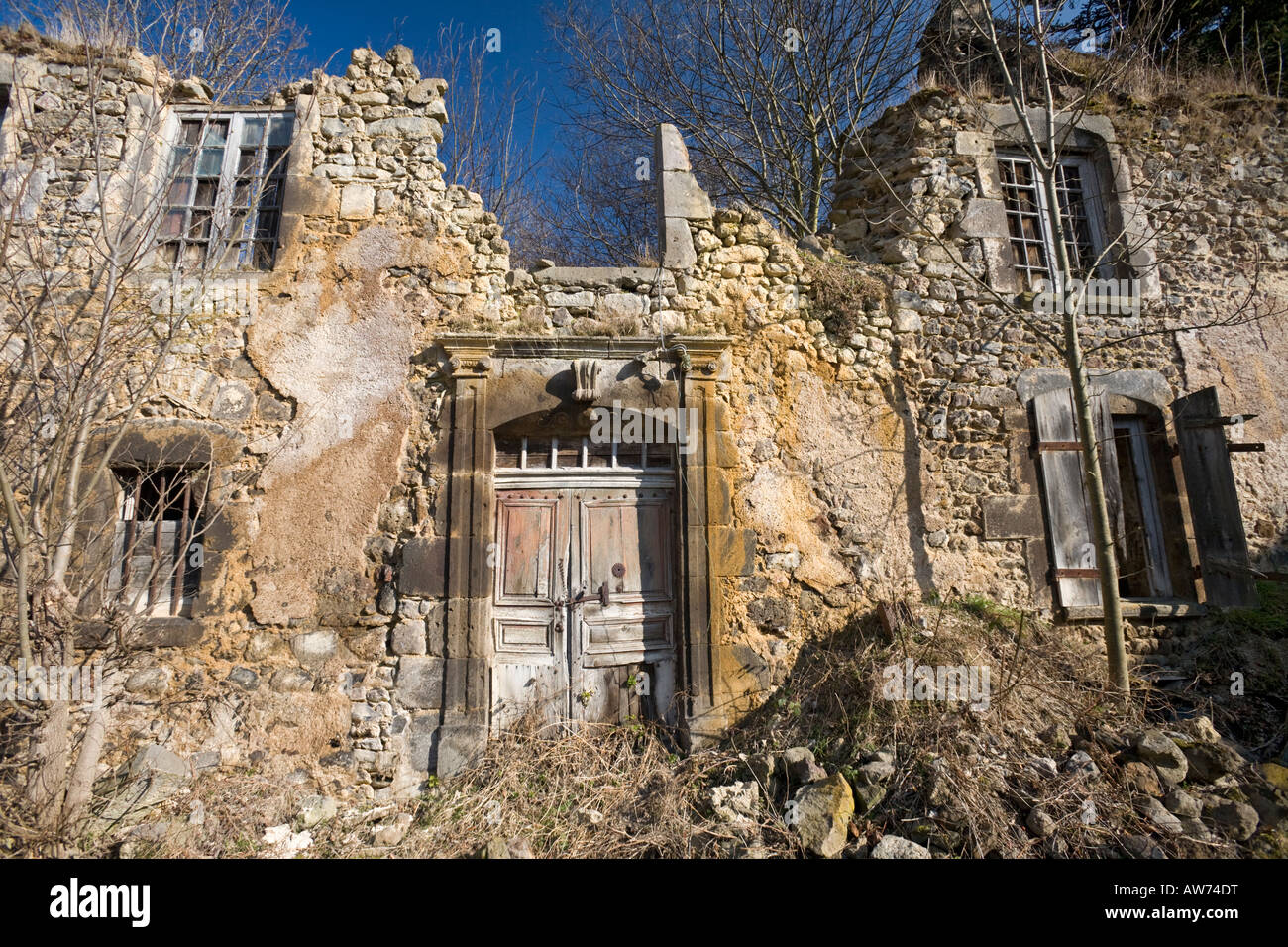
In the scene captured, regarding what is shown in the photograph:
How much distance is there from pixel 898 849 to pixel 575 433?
320 cm

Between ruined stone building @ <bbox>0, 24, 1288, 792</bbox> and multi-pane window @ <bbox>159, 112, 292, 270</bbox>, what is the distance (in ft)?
0.12

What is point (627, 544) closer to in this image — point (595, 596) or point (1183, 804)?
point (595, 596)

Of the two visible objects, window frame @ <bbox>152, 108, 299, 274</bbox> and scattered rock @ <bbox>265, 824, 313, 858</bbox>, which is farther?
window frame @ <bbox>152, 108, 299, 274</bbox>

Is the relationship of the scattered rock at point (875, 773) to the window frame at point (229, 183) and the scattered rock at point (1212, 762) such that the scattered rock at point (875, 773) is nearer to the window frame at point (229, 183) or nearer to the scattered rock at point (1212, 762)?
the scattered rock at point (1212, 762)

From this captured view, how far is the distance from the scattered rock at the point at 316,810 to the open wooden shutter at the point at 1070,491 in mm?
5201

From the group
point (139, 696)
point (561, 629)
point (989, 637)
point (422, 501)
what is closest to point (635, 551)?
point (561, 629)

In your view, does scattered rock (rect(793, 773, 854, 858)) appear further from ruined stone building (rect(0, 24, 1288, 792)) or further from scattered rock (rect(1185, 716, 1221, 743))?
scattered rock (rect(1185, 716, 1221, 743))

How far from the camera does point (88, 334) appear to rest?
184 inches

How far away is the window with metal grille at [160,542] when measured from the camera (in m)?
4.43

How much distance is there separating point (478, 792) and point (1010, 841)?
2.90 m

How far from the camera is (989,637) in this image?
4363 millimetres

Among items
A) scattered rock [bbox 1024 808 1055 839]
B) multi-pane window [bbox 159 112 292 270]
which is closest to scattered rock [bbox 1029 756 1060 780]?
scattered rock [bbox 1024 808 1055 839]

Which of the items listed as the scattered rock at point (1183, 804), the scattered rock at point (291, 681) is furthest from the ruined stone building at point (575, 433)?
the scattered rock at point (1183, 804)

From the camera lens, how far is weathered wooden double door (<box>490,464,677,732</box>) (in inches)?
176
